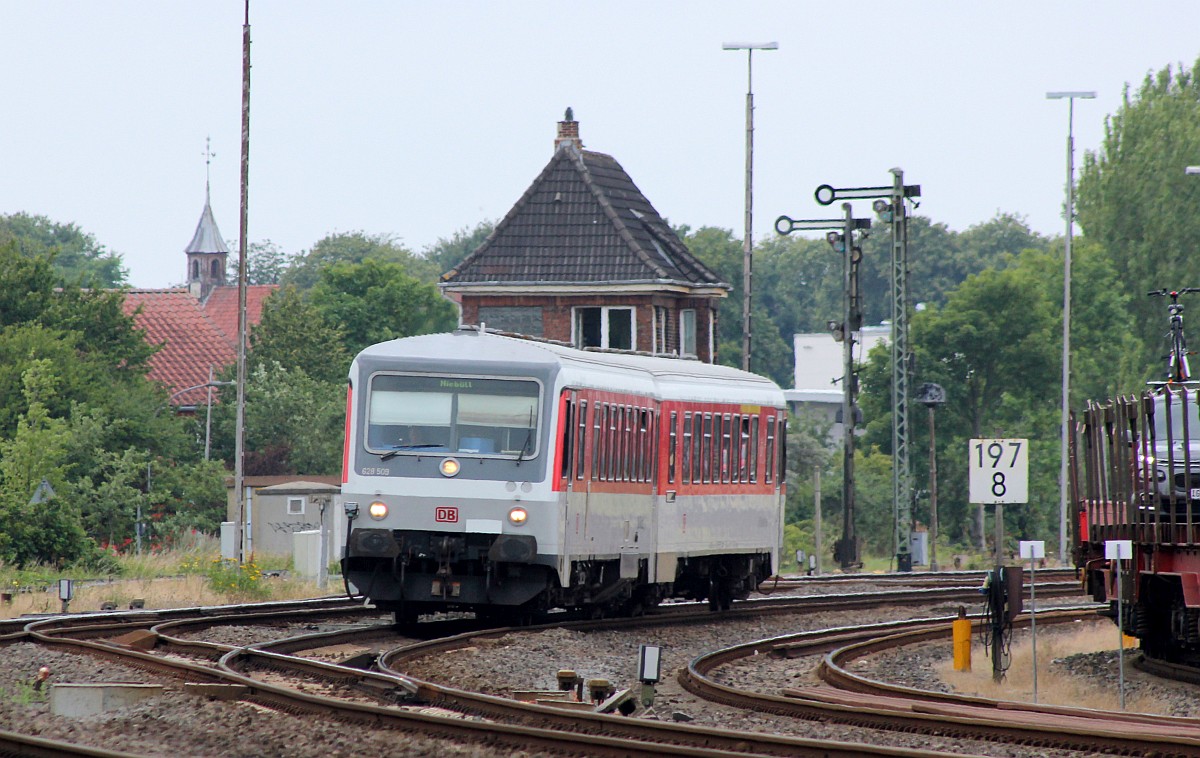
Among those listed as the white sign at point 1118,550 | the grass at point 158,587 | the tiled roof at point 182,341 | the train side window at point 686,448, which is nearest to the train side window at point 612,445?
the train side window at point 686,448

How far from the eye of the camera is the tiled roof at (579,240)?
55031 millimetres

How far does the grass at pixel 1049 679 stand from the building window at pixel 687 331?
31.8m

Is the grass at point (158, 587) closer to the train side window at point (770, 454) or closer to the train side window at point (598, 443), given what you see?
the train side window at point (770, 454)

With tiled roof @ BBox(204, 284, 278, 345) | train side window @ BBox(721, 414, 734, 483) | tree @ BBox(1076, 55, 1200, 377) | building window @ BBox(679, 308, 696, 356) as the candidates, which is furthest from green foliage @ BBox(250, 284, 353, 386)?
train side window @ BBox(721, 414, 734, 483)

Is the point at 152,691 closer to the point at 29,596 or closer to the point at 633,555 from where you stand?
the point at 633,555

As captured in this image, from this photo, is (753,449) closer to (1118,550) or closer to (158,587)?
(158,587)

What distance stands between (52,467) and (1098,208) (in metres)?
53.6

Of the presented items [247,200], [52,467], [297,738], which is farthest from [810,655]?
[52,467]

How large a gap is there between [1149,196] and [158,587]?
55.4 m

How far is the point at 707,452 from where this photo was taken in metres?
25.9

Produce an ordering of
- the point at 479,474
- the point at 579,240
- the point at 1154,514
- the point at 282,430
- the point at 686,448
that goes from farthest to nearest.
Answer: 1. the point at 282,430
2. the point at 579,240
3. the point at 686,448
4. the point at 479,474
5. the point at 1154,514

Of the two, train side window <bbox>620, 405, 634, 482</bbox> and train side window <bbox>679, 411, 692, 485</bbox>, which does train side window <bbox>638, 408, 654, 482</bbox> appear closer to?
train side window <bbox>620, 405, 634, 482</bbox>

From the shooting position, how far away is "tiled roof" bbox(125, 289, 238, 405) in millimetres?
75812

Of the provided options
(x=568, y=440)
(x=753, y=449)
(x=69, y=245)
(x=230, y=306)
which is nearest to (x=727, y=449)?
(x=753, y=449)
